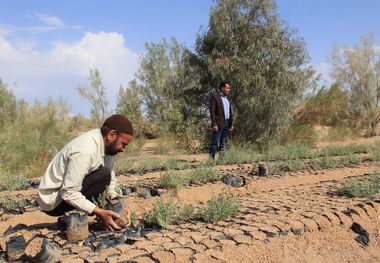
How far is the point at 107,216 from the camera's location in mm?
3699

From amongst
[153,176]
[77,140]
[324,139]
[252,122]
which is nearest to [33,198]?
[153,176]

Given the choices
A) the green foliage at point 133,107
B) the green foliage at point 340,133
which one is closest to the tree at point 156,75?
the green foliage at point 133,107

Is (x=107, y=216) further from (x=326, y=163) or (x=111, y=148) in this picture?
(x=326, y=163)

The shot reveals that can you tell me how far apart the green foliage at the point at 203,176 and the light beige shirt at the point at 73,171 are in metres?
2.96

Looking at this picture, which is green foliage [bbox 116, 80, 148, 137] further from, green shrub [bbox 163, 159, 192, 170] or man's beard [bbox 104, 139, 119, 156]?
man's beard [bbox 104, 139, 119, 156]

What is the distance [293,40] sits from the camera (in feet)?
45.5

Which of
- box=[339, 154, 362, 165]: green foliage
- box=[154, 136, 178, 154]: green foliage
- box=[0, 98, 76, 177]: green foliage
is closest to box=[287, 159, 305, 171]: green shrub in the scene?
box=[339, 154, 362, 165]: green foliage

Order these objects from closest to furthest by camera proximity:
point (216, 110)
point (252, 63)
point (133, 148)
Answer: point (216, 110) → point (252, 63) → point (133, 148)

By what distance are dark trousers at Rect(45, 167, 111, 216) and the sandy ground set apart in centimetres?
23

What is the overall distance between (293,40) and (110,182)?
11.1 metres

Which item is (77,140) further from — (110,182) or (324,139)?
(324,139)

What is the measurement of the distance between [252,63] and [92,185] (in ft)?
32.8

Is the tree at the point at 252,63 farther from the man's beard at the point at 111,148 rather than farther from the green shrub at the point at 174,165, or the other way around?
the man's beard at the point at 111,148

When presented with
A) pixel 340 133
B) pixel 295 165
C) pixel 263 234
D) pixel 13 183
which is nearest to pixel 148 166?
pixel 13 183
